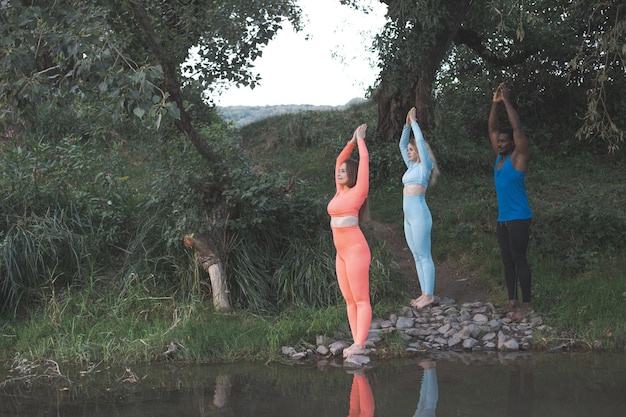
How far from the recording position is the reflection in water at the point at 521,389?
17.7 ft

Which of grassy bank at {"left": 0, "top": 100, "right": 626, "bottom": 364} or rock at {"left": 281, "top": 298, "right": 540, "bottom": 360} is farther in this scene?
grassy bank at {"left": 0, "top": 100, "right": 626, "bottom": 364}

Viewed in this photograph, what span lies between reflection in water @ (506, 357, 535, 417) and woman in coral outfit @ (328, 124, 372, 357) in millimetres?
1384

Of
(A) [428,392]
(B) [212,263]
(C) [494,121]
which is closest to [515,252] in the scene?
(C) [494,121]

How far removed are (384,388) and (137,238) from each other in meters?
4.09

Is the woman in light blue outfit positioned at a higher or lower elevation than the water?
higher

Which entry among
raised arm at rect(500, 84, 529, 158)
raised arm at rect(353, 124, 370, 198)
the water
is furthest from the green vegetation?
raised arm at rect(353, 124, 370, 198)

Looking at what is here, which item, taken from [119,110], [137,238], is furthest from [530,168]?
[119,110]

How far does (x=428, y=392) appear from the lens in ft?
19.4

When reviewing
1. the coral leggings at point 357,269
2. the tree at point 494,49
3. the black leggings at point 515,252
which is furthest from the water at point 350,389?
the tree at point 494,49

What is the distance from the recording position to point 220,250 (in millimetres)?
8586

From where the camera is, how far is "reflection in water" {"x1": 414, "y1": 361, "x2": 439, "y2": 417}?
5.41 m

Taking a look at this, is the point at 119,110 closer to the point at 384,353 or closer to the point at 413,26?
the point at 384,353

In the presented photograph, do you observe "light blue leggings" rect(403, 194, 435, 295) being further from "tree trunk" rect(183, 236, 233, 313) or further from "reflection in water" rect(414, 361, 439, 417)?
"tree trunk" rect(183, 236, 233, 313)

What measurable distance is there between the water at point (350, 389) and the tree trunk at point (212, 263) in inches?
54.1
